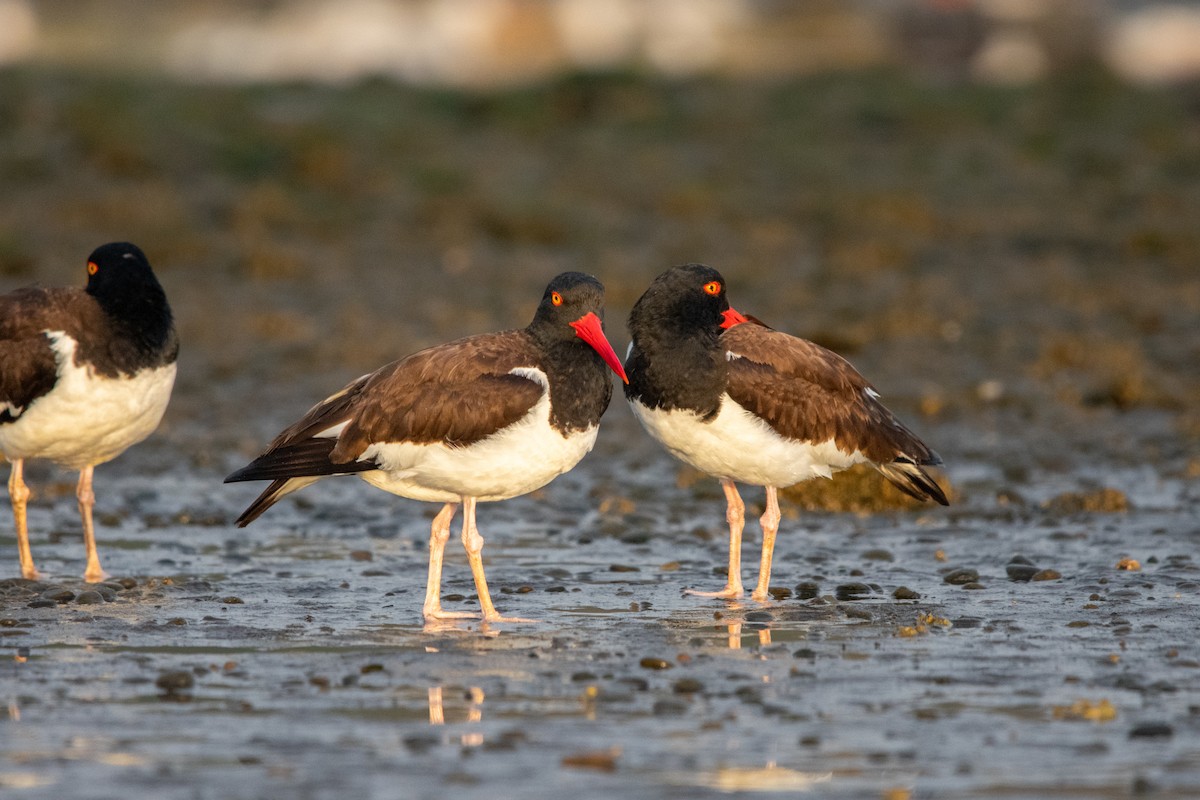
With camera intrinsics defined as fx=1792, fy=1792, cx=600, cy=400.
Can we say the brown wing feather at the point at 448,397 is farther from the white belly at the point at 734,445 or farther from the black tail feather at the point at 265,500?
the white belly at the point at 734,445

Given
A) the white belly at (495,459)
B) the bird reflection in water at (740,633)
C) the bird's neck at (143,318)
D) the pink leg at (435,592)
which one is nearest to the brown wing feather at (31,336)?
the bird's neck at (143,318)

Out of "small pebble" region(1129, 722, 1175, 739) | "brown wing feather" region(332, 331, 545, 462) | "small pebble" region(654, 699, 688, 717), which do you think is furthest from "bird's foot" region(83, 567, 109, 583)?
"small pebble" region(1129, 722, 1175, 739)

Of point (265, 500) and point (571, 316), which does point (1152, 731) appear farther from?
point (265, 500)

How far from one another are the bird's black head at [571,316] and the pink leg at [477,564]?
3.41 ft

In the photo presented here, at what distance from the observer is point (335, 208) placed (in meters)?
23.5

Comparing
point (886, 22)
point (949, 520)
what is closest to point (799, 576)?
point (949, 520)

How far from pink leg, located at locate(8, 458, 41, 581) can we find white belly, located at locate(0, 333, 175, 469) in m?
0.19

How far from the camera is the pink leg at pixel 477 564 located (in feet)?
31.5

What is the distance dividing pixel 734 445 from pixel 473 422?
1.58 meters

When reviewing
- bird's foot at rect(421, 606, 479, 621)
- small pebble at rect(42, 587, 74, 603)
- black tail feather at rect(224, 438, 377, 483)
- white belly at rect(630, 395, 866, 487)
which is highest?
white belly at rect(630, 395, 866, 487)

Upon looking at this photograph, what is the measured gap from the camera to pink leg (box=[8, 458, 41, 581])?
34.8 feet

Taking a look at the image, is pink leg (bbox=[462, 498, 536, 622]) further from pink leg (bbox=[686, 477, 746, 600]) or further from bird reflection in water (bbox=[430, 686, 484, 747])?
bird reflection in water (bbox=[430, 686, 484, 747])

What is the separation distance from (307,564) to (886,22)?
44.6 m

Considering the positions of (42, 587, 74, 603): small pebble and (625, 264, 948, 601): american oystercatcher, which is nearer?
(42, 587, 74, 603): small pebble
